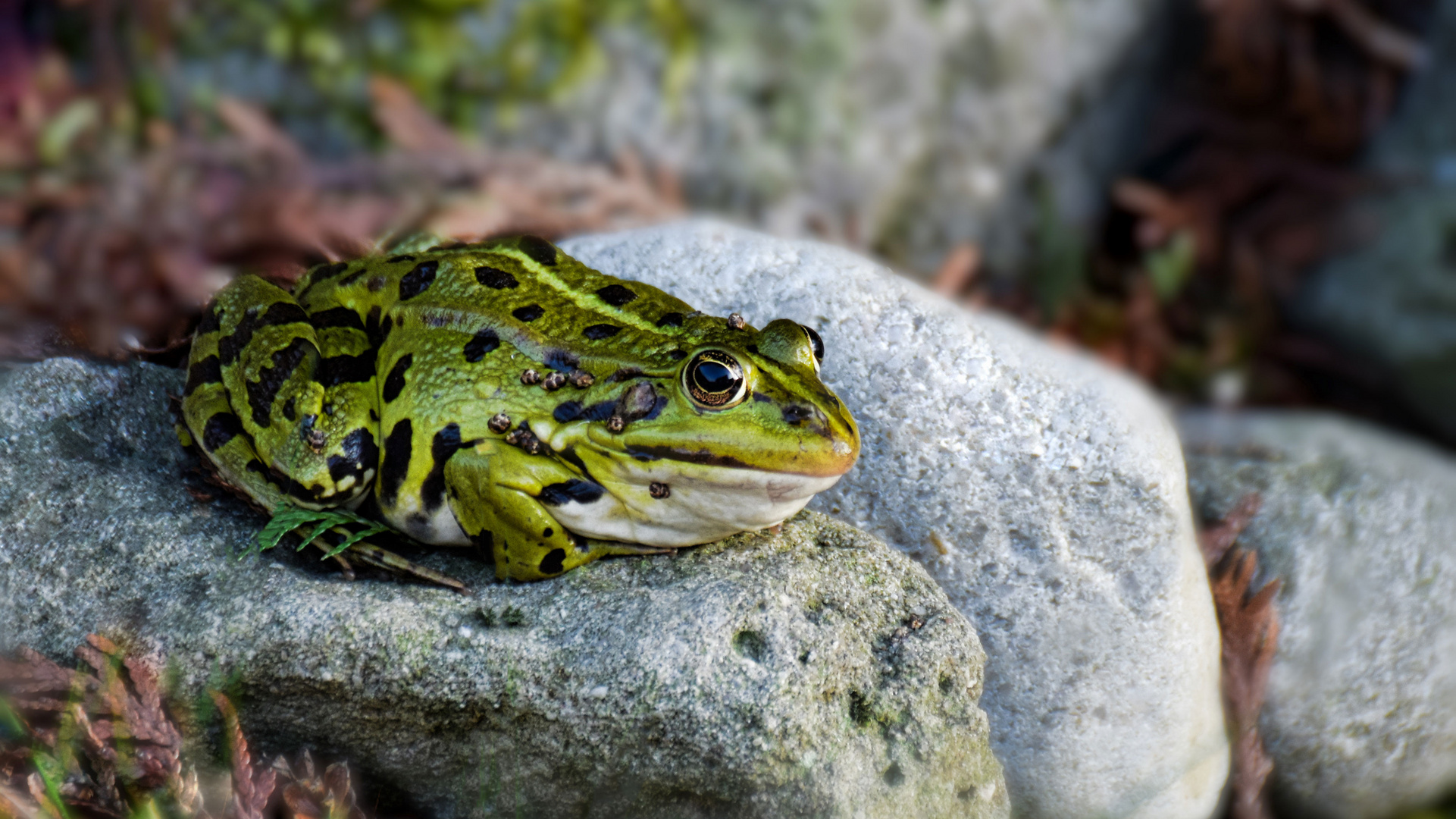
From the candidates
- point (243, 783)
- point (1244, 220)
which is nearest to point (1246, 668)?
point (243, 783)

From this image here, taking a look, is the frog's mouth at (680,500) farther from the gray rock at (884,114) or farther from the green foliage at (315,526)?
the gray rock at (884,114)

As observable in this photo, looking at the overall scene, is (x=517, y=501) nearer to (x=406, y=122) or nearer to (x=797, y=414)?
(x=797, y=414)

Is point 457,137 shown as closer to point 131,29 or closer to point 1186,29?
point 131,29

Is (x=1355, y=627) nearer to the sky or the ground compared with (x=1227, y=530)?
nearer to the ground

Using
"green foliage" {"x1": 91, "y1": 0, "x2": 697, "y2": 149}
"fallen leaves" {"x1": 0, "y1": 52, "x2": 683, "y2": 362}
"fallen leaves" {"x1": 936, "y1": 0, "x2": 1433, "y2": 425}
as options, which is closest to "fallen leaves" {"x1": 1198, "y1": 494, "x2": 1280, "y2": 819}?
"fallen leaves" {"x1": 936, "y1": 0, "x2": 1433, "y2": 425}

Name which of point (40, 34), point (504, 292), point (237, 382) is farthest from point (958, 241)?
point (40, 34)

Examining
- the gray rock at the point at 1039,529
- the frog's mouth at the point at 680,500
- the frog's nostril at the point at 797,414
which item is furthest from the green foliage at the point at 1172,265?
the frog's nostril at the point at 797,414

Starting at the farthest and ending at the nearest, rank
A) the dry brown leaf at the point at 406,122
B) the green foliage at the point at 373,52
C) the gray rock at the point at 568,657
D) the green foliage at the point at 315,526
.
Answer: the green foliage at the point at 373,52, the dry brown leaf at the point at 406,122, the green foliage at the point at 315,526, the gray rock at the point at 568,657

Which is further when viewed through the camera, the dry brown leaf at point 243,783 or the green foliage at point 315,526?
the green foliage at point 315,526
